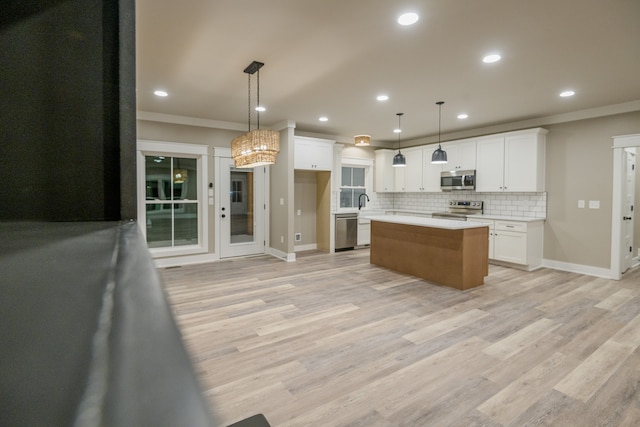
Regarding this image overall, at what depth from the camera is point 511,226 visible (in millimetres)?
5363

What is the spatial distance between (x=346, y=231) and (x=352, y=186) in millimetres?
1178

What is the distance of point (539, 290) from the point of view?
13.8ft

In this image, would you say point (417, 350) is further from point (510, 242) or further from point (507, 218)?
point (507, 218)

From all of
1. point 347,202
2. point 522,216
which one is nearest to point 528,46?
point 522,216

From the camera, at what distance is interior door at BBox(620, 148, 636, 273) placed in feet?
15.6

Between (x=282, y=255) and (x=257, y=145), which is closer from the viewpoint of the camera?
(x=257, y=145)

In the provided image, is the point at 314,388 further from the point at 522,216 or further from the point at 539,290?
the point at 522,216

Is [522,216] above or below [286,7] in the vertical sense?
below

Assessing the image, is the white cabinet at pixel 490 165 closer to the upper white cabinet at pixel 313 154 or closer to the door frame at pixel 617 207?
the door frame at pixel 617 207

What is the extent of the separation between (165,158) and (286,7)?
390 cm

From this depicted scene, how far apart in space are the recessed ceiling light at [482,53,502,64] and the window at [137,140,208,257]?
14.2 feet

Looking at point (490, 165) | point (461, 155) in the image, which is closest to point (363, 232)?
point (461, 155)

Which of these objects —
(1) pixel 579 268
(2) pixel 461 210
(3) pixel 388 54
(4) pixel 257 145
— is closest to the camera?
(3) pixel 388 54

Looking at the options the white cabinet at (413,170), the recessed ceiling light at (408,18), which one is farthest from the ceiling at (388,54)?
the white cabinet at (413,170)
